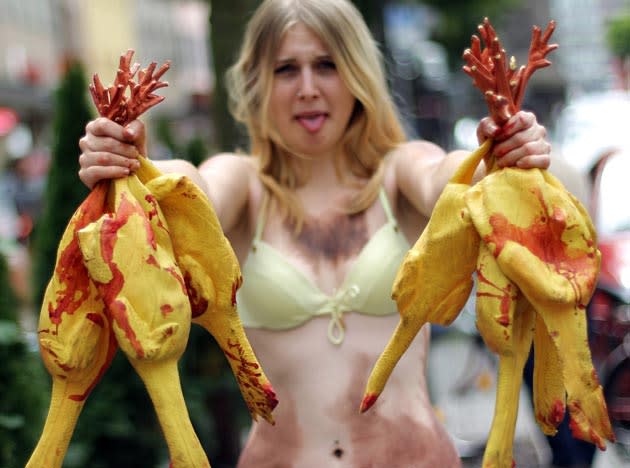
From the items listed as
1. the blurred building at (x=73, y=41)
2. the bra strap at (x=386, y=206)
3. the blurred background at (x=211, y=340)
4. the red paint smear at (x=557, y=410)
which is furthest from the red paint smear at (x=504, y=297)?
the blurred building at (x=73, y=41)

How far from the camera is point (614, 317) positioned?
6.12 m

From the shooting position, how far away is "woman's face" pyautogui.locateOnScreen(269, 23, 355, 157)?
106 inches

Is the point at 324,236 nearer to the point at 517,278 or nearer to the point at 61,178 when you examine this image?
the point at 517,278

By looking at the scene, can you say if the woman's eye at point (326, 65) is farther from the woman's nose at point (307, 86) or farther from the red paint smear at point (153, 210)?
the red paint smear at point (153, 210)

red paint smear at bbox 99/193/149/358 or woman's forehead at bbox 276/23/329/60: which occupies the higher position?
woman's forehead at bbox 276/23/329/60

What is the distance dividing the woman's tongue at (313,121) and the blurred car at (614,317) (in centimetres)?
334

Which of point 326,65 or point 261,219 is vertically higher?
point 326,65

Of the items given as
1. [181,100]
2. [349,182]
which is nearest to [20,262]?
[349,182]

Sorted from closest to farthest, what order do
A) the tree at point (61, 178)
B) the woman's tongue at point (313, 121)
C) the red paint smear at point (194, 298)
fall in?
the red paint smear at point (194, 298), the woman's tongue at point (313, 121), the tree at point (61, 178)

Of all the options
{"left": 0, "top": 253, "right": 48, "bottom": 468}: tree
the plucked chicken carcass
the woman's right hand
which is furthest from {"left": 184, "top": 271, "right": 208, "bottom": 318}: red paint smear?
{"left": 0, "top": 253, "right": 48, "bottom": 468}: tree

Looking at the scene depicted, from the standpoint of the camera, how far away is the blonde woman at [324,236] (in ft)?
8.58

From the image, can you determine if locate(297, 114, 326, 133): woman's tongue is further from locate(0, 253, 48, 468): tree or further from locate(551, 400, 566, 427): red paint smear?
locate(0, 253, 48, 468): tree

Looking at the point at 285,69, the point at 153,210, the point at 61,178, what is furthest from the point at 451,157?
the point at 61,178

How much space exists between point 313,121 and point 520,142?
0.80m
